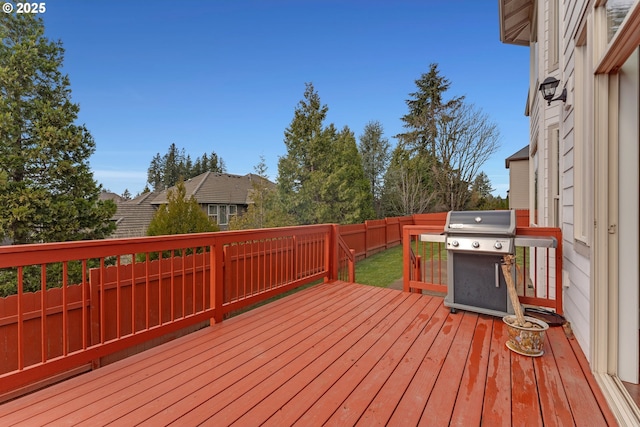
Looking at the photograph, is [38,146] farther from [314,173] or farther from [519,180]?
[519,180]

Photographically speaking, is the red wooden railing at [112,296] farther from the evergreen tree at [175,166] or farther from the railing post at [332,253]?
the evergreen tree at [175,166]

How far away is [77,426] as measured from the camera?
5.17ft

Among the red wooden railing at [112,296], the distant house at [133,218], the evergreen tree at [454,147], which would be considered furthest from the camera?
the evergreen tree at [454,147]

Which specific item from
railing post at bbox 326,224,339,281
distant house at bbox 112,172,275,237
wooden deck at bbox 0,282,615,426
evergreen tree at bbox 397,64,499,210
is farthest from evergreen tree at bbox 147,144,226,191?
wooden deck at bbox 0,282,615,426

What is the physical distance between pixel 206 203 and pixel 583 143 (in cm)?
1989

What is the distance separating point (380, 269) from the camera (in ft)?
27.3

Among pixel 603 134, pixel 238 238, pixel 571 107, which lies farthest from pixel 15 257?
pixel 571 107

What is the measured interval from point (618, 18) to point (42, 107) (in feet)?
34.1

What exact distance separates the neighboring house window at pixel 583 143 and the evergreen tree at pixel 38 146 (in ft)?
32.0

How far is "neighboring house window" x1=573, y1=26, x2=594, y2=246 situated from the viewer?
2.02 m

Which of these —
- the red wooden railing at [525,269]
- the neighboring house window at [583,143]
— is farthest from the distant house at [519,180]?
the neighboring house window at [583,143]

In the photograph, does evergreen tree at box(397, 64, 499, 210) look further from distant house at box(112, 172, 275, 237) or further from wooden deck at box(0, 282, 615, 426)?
wooden deck at box(0, 282, 615, 426)

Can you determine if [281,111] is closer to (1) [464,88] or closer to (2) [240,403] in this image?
(1) [464,88]

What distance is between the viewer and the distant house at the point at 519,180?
13.6 metres
